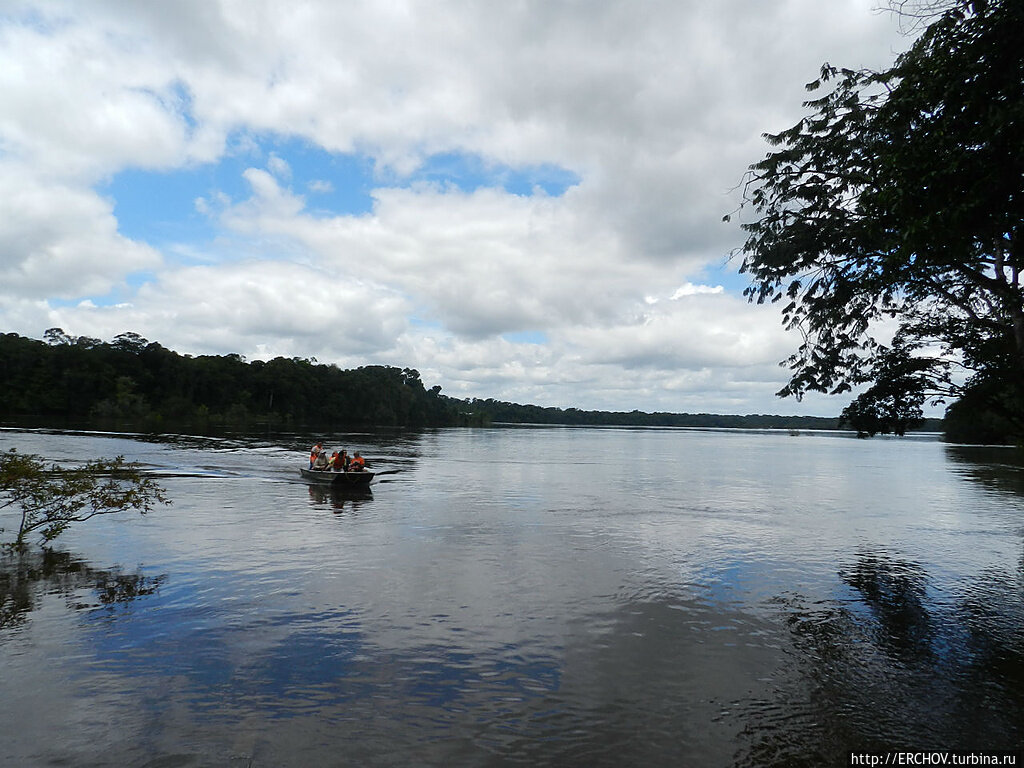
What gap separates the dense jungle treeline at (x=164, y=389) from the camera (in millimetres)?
128000

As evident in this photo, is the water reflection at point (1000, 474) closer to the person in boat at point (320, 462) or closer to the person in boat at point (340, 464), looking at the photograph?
the person in boat at point (340, 464)

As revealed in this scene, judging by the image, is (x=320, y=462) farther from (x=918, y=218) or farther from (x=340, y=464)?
(x=918, y=218)

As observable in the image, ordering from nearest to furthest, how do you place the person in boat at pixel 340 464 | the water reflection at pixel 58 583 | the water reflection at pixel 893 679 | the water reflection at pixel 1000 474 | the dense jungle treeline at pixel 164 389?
the water reflection at pixel 893 679 → the water reflection at pixel 58 583 → the person in boat at pixel 340 464 → the water reflection at pixel 1000 474 → the dense jungle treeline at pixel 164 389

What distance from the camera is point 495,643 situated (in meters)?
11.9

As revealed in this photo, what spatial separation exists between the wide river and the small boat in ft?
22.0

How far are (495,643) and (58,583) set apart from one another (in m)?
11.0

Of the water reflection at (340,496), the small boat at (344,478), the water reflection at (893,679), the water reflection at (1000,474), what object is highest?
the small boat at (344,478)

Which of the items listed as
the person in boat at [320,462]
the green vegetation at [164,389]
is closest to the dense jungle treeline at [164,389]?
the green vegetation at [164,389]

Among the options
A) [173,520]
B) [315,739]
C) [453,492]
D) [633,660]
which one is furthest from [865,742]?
[453,492]

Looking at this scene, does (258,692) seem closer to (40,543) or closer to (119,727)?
(119,727)

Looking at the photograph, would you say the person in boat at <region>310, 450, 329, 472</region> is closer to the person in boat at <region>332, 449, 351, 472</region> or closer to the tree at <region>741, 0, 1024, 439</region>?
the person in boat at <region>332, 449, 351, 472</region>

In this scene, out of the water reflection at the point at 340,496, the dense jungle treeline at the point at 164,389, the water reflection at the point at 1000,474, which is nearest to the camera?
the water reflection at the point at 340,496

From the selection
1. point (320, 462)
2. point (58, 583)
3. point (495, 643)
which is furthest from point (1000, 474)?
point (58, 583)

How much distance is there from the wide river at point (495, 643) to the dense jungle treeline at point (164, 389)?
9665 centimetres
